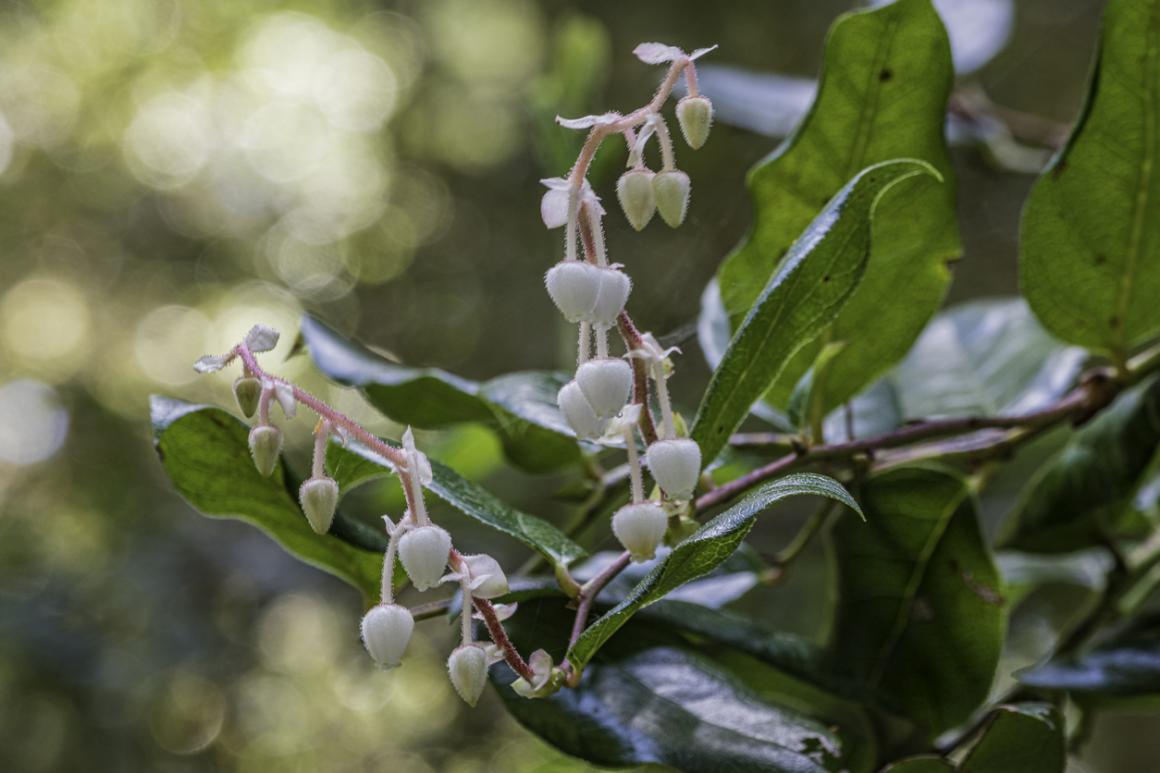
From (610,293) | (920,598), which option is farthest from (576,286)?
(920,598)

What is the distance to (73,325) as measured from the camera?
455cm

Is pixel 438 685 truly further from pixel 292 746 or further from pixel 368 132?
pixel 368 132

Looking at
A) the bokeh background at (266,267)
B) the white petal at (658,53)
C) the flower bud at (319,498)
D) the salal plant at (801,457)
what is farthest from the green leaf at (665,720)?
the bokeh background at (266,267)

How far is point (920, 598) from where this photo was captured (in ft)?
1.87

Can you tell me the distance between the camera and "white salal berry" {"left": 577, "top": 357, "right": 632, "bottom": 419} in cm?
35

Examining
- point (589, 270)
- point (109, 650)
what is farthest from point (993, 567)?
point (109, 650)

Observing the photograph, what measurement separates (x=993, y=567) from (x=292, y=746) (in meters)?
3.54

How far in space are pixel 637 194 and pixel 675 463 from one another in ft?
0.30

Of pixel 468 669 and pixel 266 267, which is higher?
pixel 468 669

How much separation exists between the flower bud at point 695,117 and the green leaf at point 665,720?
192 millimetres

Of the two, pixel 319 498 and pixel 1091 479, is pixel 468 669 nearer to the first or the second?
pixel 319 498

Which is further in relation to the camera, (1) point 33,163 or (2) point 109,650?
(1) point 33,163

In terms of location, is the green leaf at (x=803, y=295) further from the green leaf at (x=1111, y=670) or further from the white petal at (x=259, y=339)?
the green leaf at (x=1111, y=670)

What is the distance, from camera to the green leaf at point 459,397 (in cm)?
53
